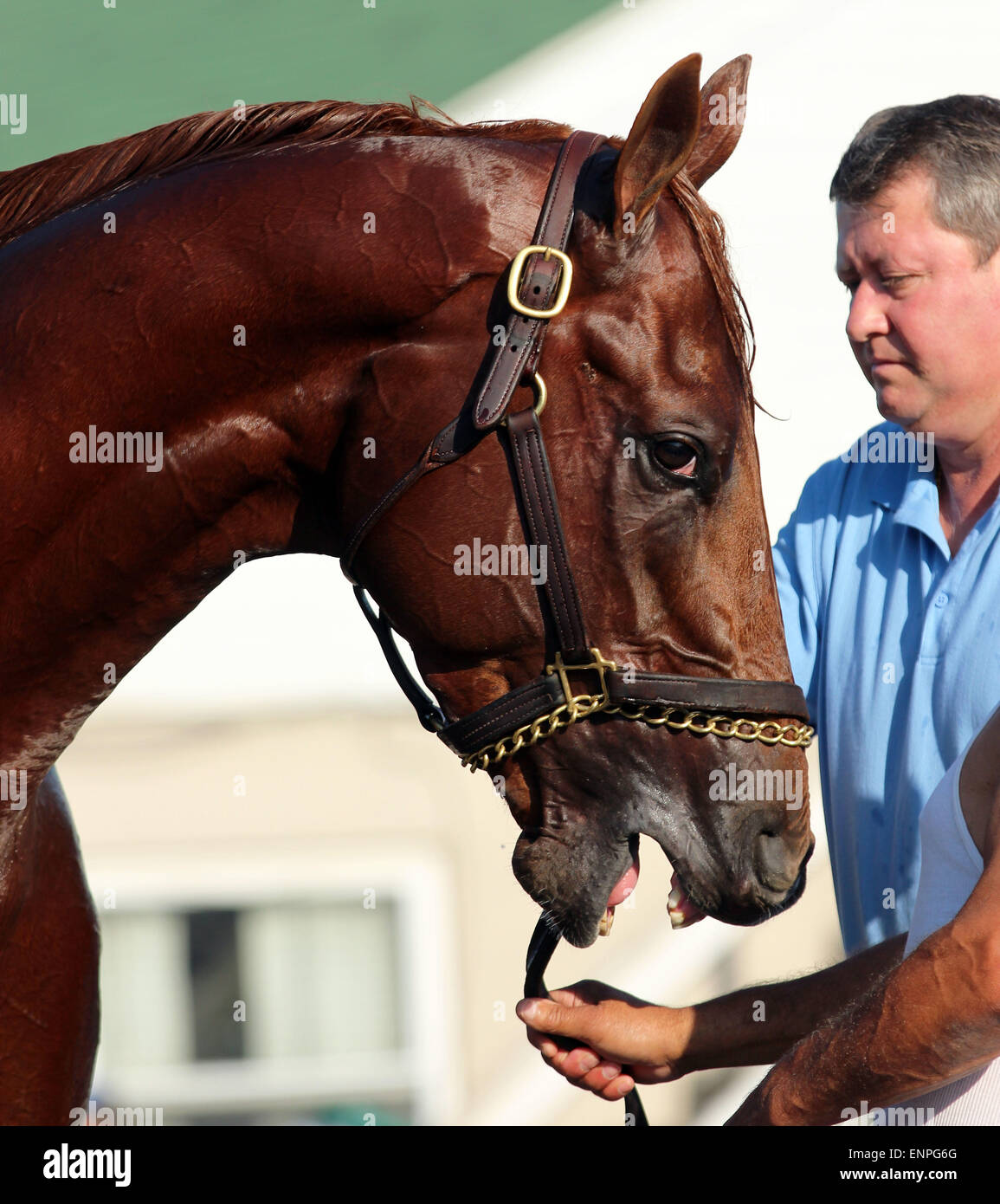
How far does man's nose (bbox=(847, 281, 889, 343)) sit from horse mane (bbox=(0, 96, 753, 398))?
411 mm

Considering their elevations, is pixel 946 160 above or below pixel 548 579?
above

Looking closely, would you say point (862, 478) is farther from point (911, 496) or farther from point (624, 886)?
point (624, 886)

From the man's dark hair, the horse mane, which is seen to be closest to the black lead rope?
the horse mane

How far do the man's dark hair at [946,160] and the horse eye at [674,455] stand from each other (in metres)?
0.78

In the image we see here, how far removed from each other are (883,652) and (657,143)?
1.06m

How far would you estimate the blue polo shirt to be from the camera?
232 cm

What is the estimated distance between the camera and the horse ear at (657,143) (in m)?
1.85
